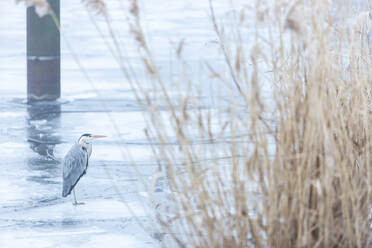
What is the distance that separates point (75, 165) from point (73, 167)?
31 millimetres

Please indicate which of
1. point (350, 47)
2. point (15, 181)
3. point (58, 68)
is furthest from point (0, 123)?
point (350, 47)

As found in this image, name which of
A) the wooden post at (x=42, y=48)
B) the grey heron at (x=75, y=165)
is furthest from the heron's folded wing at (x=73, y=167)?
the wooden post at (x=42, y=48)

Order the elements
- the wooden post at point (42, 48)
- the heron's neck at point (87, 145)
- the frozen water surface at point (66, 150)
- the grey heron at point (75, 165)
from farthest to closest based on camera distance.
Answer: the wooden post at point (42, 48), the heron's neck at point (87, 145), the grey heron at point (75, 165), the frozen water surface at point (66, 150)

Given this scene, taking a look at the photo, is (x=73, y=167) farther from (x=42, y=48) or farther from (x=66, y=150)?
(x=42, y=48)

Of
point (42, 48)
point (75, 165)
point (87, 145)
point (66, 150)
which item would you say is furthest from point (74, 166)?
point (42, 48)

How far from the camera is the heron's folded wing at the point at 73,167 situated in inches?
203

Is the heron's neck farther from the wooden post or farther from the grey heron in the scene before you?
the wooden post

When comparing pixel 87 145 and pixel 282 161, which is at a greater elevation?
pixel 282 161

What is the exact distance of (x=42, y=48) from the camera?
8.08 metres

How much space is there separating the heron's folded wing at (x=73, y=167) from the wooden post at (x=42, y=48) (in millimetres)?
2765

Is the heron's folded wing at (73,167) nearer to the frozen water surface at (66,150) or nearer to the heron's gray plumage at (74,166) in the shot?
the heron's gray plumage at (74,166)

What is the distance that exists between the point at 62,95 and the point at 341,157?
18.7 ft

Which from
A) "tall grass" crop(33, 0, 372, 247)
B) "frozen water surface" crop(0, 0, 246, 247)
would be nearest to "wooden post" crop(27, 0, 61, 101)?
"frozen water surface" crop(0, 0, 246, 247)

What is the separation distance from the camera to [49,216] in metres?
4.93
